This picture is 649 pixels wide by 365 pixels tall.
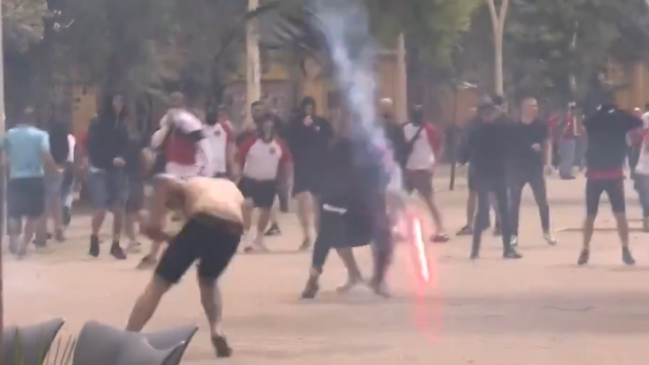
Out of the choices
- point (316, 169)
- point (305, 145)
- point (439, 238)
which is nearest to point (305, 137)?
point (305, 145)

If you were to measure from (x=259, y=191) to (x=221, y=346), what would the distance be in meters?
7.44

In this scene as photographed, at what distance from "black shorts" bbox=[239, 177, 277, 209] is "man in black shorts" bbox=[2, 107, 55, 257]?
2.12 m

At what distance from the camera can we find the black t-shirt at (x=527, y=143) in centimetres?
1667

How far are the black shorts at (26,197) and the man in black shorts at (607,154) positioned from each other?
5936 millimetres

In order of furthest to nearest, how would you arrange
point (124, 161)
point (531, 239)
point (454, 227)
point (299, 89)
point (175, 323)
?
point (299, 89) → point (454, 227) → point (531, 239) → point (124, 161) → point (175, 323)

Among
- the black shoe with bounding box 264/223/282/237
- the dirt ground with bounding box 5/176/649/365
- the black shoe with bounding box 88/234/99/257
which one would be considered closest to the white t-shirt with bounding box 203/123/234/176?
the dirt ground with bounding box 5/176/649/365

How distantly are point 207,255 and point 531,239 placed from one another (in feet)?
30.5

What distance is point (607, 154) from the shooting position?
14055 mm

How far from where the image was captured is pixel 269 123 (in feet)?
55.5

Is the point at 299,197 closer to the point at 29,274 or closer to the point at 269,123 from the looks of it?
the point at 269,123

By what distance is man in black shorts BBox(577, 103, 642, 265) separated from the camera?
14047 millimetres

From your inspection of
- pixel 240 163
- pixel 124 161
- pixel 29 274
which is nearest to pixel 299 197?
pixel 240 163

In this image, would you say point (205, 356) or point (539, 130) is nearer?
point (205, 356)

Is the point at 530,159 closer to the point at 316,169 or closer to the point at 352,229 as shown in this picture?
the point at 316,169
